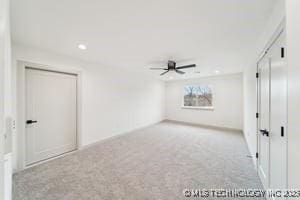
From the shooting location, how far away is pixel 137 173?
2443 millimetres

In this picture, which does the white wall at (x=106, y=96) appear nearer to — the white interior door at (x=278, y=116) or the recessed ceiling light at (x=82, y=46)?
the recessed ceiling light at (x=82, y=46)

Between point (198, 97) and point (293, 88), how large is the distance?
5872 millimetres

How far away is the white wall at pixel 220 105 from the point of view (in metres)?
5.49

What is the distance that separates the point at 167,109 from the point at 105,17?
20.7 ft

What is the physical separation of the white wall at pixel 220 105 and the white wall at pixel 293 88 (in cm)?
505

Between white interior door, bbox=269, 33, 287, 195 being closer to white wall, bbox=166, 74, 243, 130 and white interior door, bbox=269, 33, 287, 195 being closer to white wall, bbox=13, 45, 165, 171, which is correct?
white wall, bbox=13, 45, 165, 171

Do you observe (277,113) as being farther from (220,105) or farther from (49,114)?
(220,105)

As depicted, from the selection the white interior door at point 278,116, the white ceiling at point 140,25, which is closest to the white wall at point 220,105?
the white ceiling at point 140,25

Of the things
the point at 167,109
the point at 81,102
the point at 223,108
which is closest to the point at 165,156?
the point at 81,102

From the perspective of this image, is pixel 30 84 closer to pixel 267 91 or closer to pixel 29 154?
pixel 29 154

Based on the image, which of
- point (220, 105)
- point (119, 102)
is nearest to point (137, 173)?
point (119, 102)

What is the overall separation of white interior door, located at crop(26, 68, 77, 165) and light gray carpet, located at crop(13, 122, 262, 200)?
36 centimetres

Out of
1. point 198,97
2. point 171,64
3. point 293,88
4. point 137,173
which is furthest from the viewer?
point 198,97

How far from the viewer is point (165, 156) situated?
314 cm
